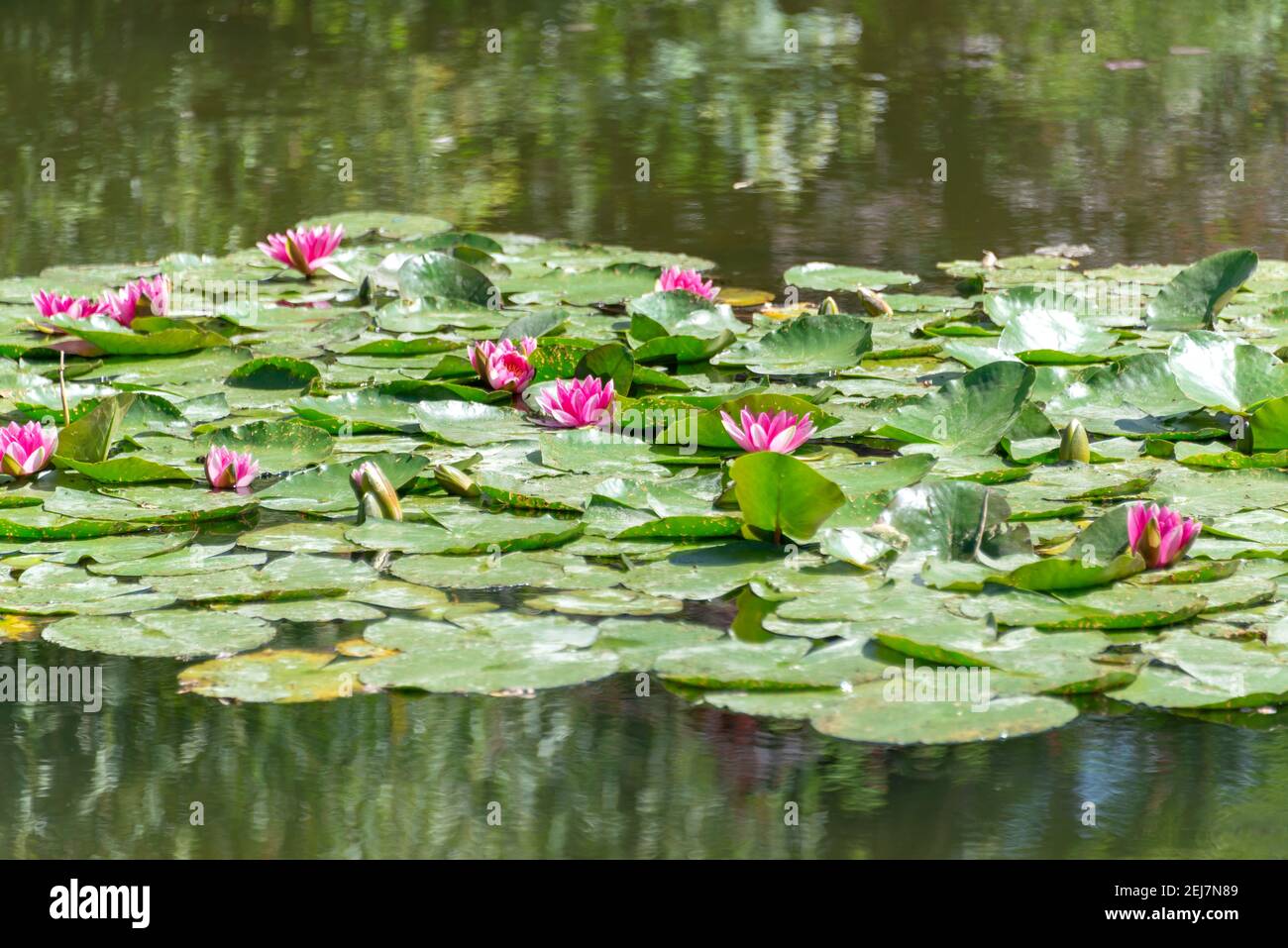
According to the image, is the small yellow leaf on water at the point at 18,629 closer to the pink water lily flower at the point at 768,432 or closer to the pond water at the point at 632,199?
the pond water at the point at 632,199

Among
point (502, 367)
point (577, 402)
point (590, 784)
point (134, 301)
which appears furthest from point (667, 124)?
point (590, 784)

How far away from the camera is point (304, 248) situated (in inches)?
162

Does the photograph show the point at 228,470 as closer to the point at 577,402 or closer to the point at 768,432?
the point at 577,402

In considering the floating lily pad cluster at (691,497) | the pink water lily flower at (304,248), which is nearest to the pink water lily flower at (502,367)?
the floating lily pad cluster at (691,497)

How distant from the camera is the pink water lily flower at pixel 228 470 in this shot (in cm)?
262

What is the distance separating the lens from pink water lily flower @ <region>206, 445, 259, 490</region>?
8.59 feet

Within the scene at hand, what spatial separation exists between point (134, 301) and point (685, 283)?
1229mm

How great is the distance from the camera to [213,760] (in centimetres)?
179

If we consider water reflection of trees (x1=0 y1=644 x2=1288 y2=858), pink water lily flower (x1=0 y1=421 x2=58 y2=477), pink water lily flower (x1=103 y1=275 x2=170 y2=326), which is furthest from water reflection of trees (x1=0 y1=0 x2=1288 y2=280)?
water reflection of trees (x1=0 y1=644 x2=1288 y2=858)

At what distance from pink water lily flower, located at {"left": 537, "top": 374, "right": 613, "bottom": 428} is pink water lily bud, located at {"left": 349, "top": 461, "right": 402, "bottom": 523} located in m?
0.48

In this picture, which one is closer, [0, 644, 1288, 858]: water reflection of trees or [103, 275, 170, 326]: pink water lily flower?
[0, 644, 1288, 858]: water reflection of trees

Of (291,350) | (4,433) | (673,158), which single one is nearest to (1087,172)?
(673,158)

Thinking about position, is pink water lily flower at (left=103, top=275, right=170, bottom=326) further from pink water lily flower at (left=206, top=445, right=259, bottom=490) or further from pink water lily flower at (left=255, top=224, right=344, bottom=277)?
pink water lily flower at (left=206, top=445, right=259, bottom=490)

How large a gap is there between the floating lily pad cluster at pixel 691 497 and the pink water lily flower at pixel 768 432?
0.20 ft
